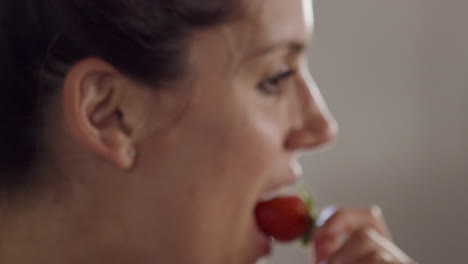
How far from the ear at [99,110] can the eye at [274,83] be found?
7.4 inches

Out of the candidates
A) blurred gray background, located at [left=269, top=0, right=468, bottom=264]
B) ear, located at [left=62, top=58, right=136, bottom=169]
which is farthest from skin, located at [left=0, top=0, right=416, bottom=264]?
blurred gray background, located at [left=269, top=0, right=468, bottom=264]

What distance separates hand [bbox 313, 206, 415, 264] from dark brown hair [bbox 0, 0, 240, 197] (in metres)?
0.35

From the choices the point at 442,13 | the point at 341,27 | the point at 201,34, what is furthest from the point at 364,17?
the point at 201,34

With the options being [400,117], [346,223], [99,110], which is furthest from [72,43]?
[400,117]

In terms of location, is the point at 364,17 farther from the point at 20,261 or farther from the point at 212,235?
the point at 20,261

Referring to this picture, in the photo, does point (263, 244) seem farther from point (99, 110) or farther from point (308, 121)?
point (99, 110)

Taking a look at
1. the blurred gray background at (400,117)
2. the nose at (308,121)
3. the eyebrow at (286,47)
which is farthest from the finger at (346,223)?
the blurred gray background at (400,117)

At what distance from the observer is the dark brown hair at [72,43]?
2.70ft

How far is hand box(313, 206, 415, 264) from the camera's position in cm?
94

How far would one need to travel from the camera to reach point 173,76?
2.80 ft

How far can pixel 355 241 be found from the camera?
96cm

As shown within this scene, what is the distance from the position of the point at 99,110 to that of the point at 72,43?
10cm

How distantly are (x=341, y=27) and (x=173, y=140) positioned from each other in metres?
0.88

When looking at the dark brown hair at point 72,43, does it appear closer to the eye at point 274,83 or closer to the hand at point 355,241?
the eye at point 274,83
